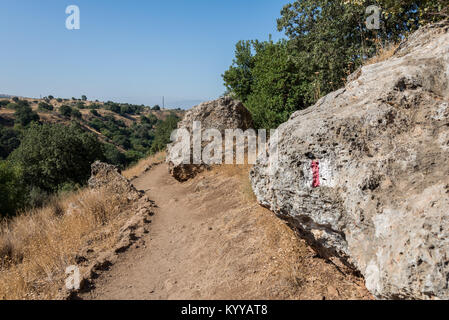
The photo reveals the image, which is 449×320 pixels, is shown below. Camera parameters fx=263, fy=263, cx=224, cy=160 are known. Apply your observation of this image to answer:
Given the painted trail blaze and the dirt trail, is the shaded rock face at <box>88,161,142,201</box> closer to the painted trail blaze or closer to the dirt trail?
the dirt trail

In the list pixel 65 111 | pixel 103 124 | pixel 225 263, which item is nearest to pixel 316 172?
pixel 225 263

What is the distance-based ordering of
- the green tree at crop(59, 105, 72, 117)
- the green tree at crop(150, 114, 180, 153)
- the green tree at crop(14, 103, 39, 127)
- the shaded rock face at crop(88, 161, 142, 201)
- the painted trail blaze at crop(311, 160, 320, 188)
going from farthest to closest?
the green tree at crop(59, 105, 72, 117), the green tree at crop(14, 103, 39, 127), the green tree at crop(150, 114, 180, 153), the shaded rock face at crop(88, 161, 142, 201), the painted trail blaze at crop(311, 160, 320, 188)

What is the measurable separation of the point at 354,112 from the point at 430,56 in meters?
1.19

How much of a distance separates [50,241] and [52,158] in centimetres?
950

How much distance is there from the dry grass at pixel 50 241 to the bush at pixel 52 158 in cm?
623

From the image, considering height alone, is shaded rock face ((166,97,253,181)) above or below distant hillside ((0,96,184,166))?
below

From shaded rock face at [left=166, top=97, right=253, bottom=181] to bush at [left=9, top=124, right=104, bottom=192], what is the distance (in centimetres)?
706

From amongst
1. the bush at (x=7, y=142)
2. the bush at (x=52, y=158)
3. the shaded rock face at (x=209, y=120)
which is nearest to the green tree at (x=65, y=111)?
the bush at (x=7, y=142)

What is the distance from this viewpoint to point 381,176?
2217 millimetres

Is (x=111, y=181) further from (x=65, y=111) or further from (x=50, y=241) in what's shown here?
(x=65, y=111)

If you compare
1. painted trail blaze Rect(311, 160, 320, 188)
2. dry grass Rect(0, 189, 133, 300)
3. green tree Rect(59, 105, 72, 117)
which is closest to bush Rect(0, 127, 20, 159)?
green tree Rect(59, 105, 72, 117)

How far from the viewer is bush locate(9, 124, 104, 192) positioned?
13.1 metres

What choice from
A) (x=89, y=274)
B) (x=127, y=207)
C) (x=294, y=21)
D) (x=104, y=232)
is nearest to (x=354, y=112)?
→ (x=89, y=274)
